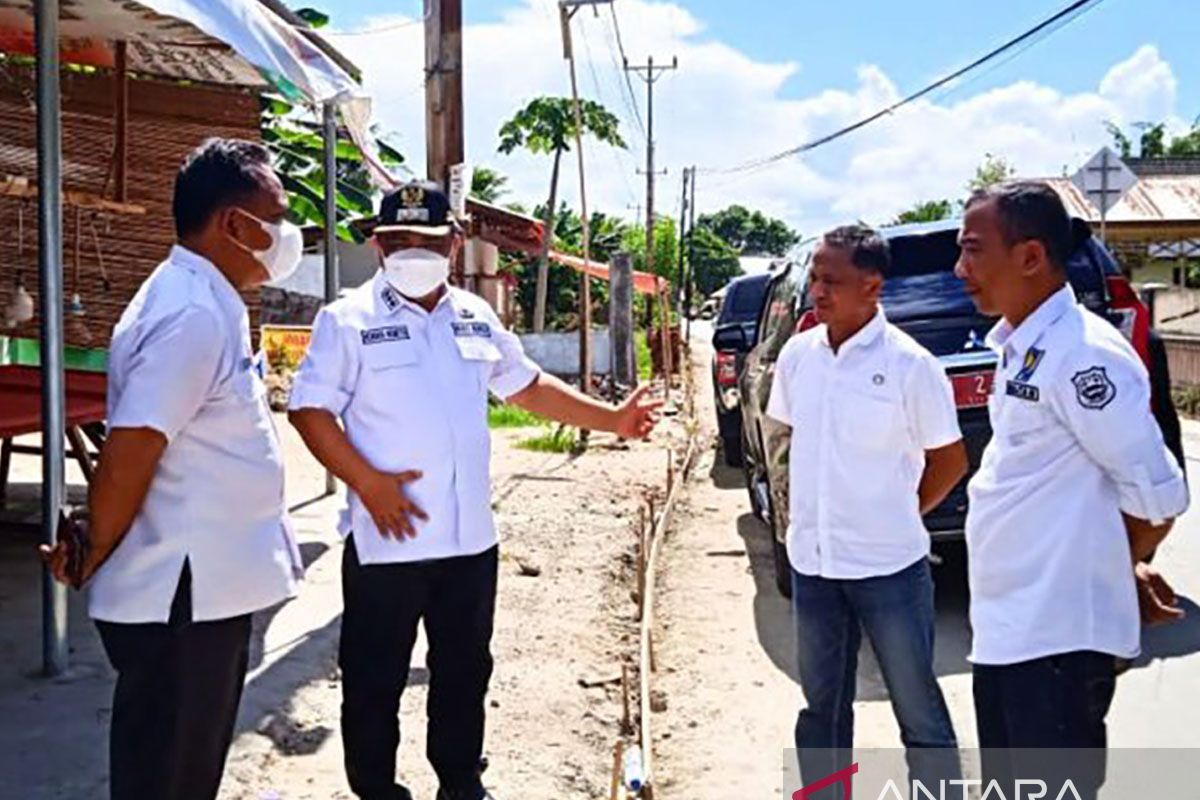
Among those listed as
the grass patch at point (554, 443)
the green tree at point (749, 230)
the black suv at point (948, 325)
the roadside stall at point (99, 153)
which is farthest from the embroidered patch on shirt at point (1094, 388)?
the green tree at point (749, 230)

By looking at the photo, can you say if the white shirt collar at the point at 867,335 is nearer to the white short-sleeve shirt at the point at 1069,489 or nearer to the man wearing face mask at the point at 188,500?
the white short-sleeve shirt at the point at 1069,489

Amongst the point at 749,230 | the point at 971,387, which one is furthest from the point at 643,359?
the point at 749,230

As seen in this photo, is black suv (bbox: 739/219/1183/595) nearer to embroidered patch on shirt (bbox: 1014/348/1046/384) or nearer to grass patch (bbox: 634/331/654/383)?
embroidered patch on shirt (bbox: 1014/348/1046/384)

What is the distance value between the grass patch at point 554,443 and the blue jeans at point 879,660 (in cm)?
934

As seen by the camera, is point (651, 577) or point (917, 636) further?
point (651, 577)

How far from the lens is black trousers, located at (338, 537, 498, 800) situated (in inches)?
132

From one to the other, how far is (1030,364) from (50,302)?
362 cm

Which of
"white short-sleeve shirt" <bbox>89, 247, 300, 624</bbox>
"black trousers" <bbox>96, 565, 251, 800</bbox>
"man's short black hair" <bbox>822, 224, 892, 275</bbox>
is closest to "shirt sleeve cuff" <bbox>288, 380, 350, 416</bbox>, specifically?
"white short-sleeve shirt" <bbox>89, 247, 300, 624</bbox>

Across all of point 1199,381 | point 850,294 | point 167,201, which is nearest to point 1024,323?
point 850,294

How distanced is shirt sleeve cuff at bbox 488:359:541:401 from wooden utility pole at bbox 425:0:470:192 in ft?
17.7

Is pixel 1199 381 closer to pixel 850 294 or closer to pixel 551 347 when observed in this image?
pixel 551 347

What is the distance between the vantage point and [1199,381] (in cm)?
1797

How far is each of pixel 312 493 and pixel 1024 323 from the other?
284 inches

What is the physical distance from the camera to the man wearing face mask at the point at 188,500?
2.47 m
